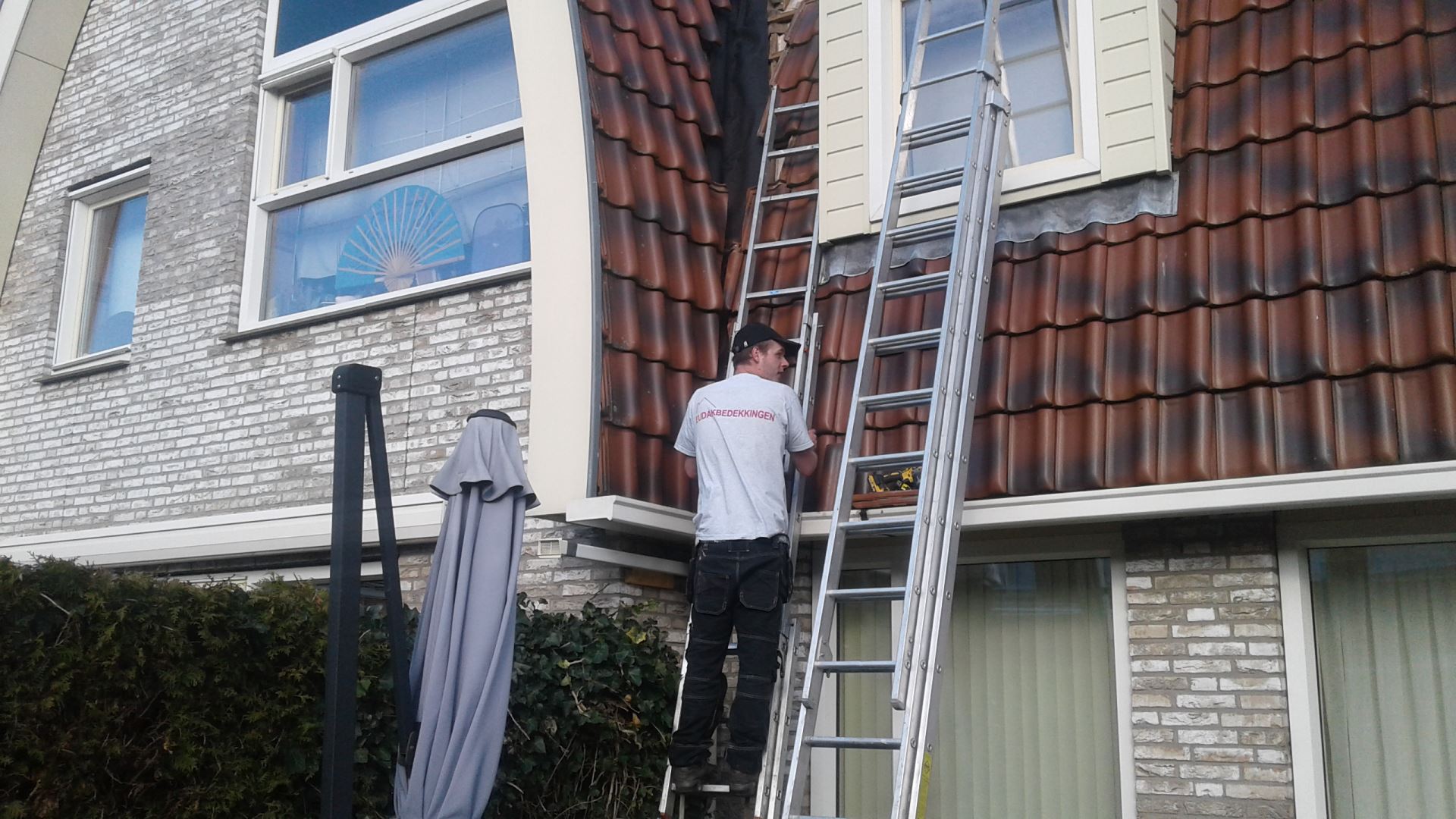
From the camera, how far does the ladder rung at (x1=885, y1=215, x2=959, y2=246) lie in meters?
6.27

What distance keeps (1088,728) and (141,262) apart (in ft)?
24.8

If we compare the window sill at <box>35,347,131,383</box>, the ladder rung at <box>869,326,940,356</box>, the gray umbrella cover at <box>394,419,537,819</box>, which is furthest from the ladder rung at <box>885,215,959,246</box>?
the window sill at <box>35,347,131,383</box>

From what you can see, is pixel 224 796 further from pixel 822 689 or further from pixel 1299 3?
pixel 1299 3

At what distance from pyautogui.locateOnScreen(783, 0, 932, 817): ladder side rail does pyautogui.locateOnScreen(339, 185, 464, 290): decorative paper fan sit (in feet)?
9.69

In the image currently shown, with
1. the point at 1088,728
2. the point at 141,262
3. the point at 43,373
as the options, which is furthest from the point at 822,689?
the point at 43,373

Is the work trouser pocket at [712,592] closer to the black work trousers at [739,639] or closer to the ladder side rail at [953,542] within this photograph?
the black work trousers at [739,639]

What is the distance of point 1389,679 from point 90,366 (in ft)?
28.7

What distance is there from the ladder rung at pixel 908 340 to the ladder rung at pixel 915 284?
0.24 meters

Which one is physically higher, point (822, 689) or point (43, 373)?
point (43, 373)

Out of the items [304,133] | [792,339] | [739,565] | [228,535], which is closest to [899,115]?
[792,339]

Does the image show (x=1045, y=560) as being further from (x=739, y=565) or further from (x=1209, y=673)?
(x=739, y=565)

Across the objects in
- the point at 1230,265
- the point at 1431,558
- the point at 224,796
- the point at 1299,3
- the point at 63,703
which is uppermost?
the point at 1299,3

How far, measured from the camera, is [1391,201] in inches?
217

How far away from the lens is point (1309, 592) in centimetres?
561
